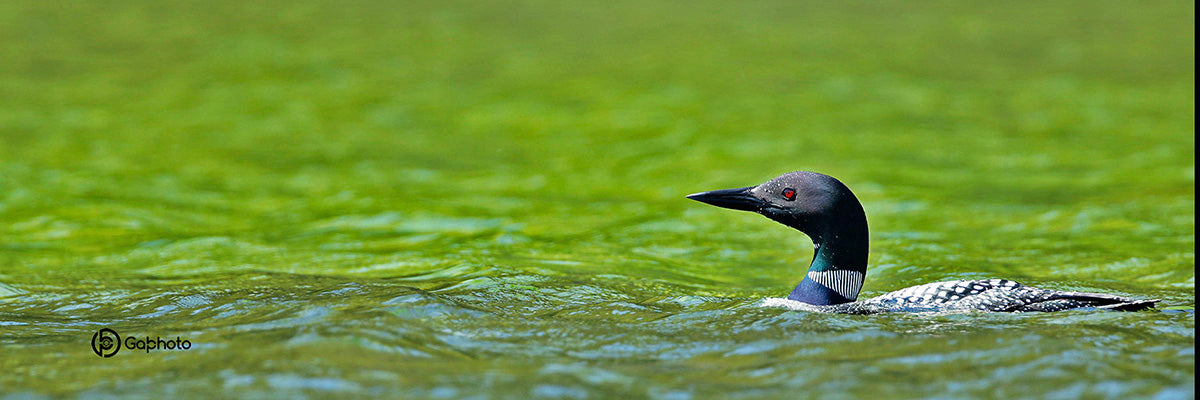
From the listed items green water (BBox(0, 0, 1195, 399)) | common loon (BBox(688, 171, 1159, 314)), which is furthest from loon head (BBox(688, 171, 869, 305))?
green water (BBox(0, 0, 1195, 399))

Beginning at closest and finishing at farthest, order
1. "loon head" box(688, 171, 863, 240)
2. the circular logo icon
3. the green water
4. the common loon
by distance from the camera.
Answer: the green water, the circular logo icon, the common loon, "loon head" box(688, 171, 863, 240)

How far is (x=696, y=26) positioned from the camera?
18.9m

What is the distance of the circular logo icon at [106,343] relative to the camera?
4948 millimetres

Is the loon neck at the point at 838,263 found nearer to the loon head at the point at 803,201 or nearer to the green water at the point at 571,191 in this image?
the loon head at the point at 803,201

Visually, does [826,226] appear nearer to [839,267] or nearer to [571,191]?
[839,267]

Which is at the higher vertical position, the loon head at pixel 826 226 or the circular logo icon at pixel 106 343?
the loon head at pixel 826 226

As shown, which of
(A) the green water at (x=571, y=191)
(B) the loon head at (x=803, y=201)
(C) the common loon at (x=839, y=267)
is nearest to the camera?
(A) the green water at (x=571, y=191)

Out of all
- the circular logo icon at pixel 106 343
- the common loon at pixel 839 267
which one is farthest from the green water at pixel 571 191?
the common loon at pixel 839 267

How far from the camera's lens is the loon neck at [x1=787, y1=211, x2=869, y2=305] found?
229 inches

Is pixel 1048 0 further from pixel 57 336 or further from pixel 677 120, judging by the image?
pixel 57 336

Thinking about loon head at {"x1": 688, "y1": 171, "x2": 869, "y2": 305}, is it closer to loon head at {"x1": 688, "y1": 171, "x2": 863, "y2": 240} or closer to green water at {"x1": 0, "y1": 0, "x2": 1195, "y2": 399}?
loon head at {"x1": 688, "y1": 171, "x2": 863, "y2": 240}

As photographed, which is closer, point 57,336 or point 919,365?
point 919,365

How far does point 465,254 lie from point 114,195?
4279 mm

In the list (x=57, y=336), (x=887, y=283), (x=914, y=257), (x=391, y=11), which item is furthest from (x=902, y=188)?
(x=391, y=11)
